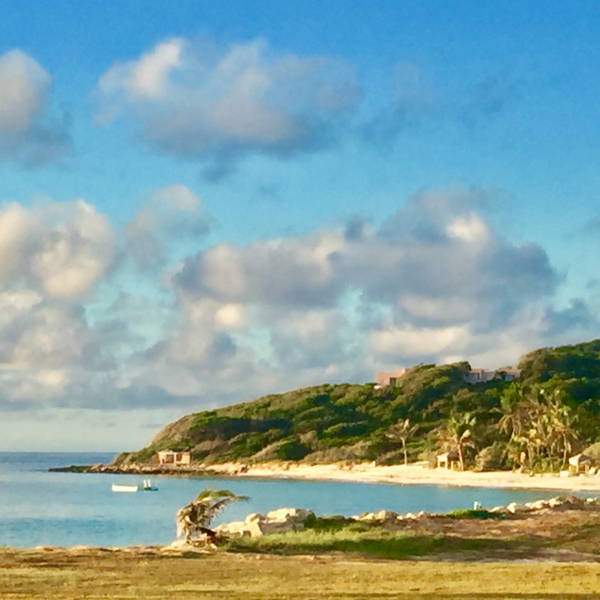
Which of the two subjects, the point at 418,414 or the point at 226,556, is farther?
the point at 418,414

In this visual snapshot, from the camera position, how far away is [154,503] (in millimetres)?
95812

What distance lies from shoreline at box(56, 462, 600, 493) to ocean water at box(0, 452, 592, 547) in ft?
12.5

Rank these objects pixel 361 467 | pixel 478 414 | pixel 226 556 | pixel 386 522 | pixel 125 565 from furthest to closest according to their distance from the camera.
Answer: pixel 478 414 → pixel 361 467 → pixel 386 522 → pixel 226 556 → pixel 125 565

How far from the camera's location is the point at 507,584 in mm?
20875

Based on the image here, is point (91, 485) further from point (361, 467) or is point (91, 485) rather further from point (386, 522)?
point (386, 522)

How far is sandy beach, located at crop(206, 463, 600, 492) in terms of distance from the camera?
339 ft

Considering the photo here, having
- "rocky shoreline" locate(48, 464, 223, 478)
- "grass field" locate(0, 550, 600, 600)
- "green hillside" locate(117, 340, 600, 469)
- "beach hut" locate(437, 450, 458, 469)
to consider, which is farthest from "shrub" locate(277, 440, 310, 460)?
"grass field" locate(0, 550, 600, 600)

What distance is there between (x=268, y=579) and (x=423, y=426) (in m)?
155

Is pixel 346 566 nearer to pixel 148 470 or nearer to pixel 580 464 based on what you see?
pixel 580 464

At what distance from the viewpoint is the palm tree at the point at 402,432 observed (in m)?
156

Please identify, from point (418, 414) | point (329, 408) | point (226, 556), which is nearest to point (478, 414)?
point (418, 414)

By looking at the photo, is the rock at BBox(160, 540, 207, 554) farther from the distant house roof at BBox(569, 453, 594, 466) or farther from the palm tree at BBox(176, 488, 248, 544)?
the distant house roof at BBox(569, 453, 594, 466)

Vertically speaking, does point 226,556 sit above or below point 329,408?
below

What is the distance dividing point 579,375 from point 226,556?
581 ft
